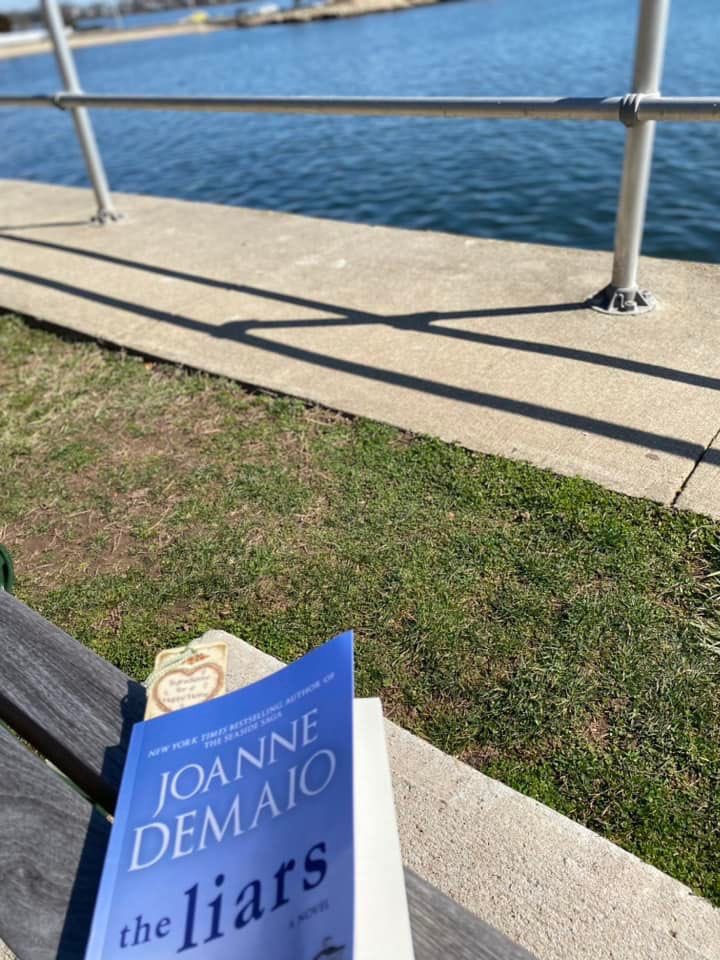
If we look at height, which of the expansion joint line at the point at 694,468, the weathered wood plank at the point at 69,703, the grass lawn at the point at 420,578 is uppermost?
the weathered wood plank at the point at 69,703

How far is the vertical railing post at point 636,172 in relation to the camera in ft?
10.2

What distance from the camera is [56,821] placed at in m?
1.19

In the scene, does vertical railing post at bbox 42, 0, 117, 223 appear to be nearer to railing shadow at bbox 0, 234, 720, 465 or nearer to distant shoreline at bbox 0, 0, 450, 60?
railing shadow at bbox 0, 234, 720, 465

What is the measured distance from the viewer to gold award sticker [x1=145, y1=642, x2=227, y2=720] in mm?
1322

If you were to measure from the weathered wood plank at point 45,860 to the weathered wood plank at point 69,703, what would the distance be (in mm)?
42

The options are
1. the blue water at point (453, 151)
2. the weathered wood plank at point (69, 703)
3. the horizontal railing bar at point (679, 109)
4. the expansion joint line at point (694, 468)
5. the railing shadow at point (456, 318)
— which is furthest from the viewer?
the blue water at point (453, 151)

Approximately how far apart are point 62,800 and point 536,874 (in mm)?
933

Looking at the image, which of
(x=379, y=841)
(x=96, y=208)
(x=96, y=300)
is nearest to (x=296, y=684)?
(x=379, y=841)

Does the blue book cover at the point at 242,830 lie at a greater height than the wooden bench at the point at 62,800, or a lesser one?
greater

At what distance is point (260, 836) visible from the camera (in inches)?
41.0

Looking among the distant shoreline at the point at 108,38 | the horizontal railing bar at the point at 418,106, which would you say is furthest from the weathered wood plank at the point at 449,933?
the distant shoreline at the point at 108,38

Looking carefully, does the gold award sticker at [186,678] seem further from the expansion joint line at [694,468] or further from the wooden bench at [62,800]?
the expansion joint line at [694,468]

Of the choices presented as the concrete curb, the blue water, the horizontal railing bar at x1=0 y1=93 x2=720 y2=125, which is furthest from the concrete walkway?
the blue water

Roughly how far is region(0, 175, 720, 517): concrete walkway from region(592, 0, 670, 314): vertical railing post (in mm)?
111
